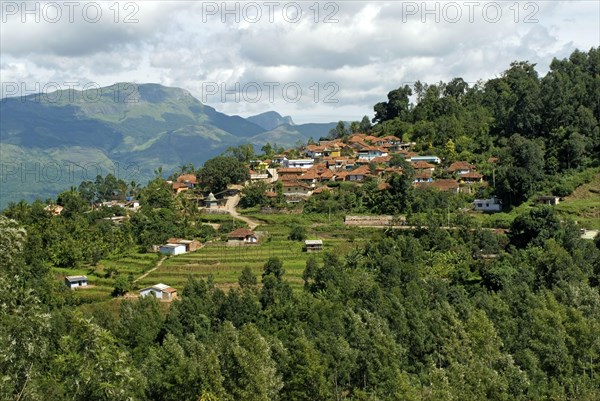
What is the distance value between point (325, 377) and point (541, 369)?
6684 mm

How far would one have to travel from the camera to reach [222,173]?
159ft

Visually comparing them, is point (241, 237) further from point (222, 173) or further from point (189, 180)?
point (189, 180)

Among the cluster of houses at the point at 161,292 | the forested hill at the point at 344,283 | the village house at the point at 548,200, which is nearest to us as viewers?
the forested hill at the point at 344,283

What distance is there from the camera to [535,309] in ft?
70.7

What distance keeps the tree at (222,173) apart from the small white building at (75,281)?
17.2 meters

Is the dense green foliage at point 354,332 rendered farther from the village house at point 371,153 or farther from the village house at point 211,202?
the village house at point 371,153

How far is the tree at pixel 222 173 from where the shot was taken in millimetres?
48531

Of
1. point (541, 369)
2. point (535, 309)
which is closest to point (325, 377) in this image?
point (541, 369)

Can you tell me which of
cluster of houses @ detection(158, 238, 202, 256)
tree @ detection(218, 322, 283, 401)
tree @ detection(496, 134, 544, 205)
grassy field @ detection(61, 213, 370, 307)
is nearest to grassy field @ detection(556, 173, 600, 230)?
tree @ detection(496, 134, 544, 205)

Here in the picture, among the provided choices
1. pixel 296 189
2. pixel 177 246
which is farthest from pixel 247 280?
pixel 296 189

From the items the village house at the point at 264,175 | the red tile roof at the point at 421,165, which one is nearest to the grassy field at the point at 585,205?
the red tile roof at the point at 421,165

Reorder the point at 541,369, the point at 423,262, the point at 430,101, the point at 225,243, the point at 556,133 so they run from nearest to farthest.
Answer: the point at 541,369
the point at 423,262
the point at 225,243
the point at 556,133
the point at 430,101

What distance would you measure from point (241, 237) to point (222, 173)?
1180 centimetres

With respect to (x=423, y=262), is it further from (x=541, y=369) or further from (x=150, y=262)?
(x=150, y=262)
